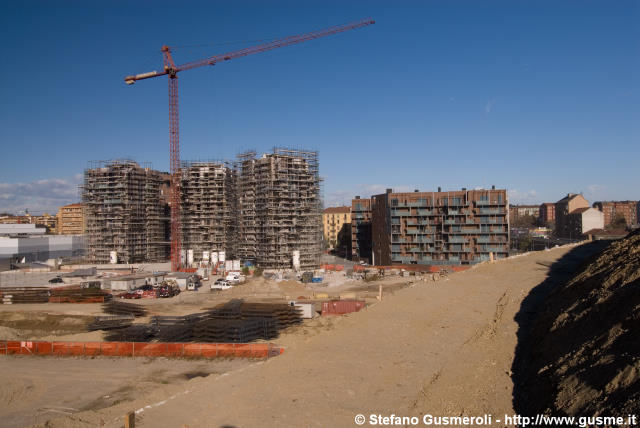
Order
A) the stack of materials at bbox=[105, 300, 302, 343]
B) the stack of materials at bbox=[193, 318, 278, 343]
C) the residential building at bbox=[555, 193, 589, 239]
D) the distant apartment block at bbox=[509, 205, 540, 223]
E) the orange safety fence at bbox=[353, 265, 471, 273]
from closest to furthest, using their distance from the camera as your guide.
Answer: the stack of materials at bbox=[193, 318, 278, 343] < the stack of materials at bbox=[105, 300, 302, 343] < the orange safety fence at bbox=[353, 265, 471, 273] < the residential building at bbox=[555, 193, 589, 239] < the distant apartment block at bbox=[509, 205, 540, 223]

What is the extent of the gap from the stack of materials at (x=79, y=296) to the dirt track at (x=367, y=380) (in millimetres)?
26841

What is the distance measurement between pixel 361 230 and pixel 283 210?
21557 millimetres

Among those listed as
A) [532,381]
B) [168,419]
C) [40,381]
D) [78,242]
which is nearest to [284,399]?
[168,419]

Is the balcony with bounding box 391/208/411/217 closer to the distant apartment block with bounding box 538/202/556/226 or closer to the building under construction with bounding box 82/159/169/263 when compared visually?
the building under construction with bounding box 82/159/169/263

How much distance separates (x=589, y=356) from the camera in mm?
11219

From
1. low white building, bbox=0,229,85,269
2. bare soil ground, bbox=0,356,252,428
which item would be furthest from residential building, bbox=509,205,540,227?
bare soil ground, bbox=0,356,252,428

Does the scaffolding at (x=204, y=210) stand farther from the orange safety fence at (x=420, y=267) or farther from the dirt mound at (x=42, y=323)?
the dirt mound at (x=42, y=323)

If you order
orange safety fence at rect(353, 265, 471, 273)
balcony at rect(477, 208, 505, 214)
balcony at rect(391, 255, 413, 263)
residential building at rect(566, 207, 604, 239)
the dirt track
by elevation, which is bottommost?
orange safety fence at rect(353, 265, 471, 273)

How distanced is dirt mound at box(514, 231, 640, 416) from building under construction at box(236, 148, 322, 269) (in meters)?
47.0

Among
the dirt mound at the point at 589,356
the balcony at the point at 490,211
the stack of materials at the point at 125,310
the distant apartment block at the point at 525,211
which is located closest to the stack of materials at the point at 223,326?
the stack of materials at the point at 125,310

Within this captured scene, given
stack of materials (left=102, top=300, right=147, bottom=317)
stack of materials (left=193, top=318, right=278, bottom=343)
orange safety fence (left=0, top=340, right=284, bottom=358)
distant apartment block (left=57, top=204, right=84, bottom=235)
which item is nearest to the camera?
orange safety fence (left=0, top=340, right=284, bottom=358)

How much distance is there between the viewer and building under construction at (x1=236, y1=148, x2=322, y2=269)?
207 ft

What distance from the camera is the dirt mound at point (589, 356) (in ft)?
29.7

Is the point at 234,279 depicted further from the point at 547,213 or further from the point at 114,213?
the point at 547,213
